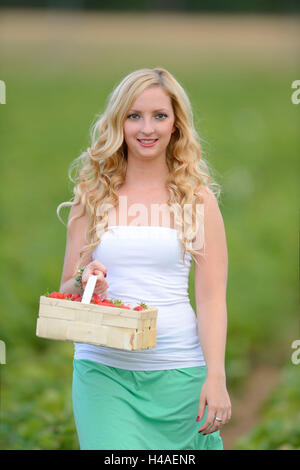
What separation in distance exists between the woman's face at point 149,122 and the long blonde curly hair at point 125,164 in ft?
0.09

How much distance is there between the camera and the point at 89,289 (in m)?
3.54

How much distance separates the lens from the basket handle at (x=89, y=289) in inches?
139

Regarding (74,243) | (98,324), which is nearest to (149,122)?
(74,243)

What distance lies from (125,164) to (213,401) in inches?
43.9

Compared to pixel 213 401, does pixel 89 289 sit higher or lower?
higher

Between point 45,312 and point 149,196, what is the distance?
0.71m

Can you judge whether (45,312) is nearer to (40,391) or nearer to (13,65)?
(40,391)

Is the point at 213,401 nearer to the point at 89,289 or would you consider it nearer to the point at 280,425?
the point at 89,289

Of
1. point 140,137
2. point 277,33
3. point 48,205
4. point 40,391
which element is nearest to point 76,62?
point 277,33

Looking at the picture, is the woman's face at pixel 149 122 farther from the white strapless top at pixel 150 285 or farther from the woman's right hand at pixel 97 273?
the woman's right hand at pixel 97 273

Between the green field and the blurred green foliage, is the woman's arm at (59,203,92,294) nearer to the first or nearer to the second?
the green field

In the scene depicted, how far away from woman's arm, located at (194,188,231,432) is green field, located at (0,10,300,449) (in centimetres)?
49

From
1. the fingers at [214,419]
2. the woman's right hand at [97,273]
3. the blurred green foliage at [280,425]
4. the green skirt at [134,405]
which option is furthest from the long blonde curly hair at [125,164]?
the blurred green foliage at [280,425]

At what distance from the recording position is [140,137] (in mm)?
3844
